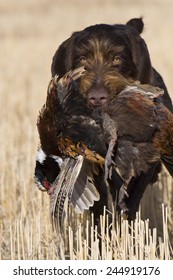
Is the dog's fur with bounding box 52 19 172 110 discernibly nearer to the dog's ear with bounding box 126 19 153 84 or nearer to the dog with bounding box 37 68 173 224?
the dog's ear with bounding box 126 19 153 84

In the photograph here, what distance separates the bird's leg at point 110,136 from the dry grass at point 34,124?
0.50m

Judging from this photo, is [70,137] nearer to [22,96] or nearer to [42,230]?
[42,230]

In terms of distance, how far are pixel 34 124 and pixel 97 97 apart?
4.77 metres

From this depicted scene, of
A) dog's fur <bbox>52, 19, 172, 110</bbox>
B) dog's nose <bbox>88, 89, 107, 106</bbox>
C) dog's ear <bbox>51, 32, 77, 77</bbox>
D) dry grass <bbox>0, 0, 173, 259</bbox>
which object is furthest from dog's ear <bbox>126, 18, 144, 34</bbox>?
dog's nose <bbox>88, 89, 107, 106</bbox>

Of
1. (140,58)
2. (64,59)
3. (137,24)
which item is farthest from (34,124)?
(140,58)

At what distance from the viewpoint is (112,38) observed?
16.6ft

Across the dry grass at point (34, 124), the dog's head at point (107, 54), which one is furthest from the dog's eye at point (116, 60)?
the dry grass at point (34, 124)

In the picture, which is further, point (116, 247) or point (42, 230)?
point (42, 230)

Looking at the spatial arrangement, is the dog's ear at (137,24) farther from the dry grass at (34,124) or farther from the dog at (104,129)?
the dog at (104,129)

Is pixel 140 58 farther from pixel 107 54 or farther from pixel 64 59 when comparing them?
pixel 64 59

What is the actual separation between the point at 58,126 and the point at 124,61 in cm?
99

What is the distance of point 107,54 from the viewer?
4.95 meters

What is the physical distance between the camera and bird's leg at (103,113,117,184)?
4.11 metres
